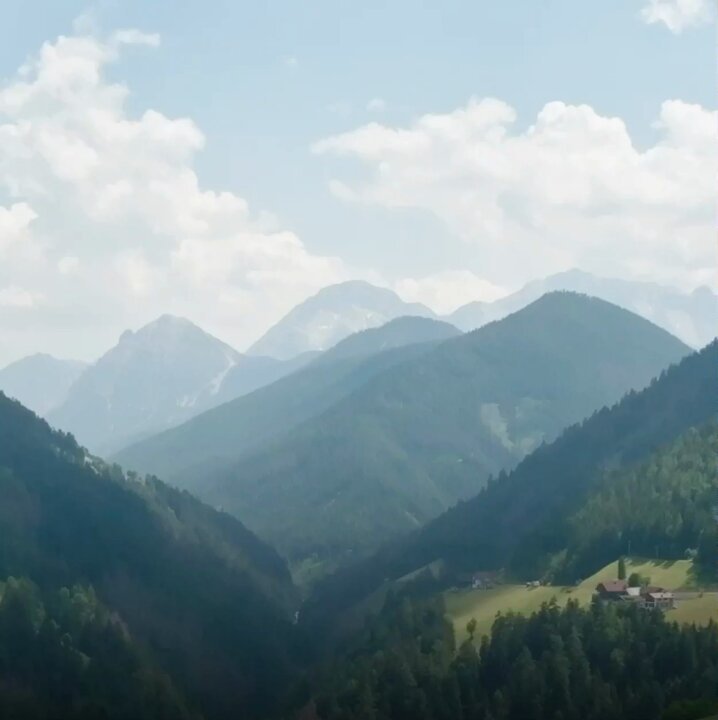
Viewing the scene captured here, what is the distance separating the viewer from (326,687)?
569 feet

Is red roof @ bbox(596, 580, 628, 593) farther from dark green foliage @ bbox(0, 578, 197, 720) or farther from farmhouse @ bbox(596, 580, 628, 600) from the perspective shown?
dark green foliage @ bbox(0, 578, 197, 720)

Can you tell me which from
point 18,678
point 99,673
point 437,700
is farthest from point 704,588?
point 18,678

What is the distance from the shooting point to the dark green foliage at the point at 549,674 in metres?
139

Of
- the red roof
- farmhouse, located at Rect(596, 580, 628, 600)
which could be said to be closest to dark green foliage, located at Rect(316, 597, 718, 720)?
farmhouse, located at Rect(596, 580, 628, 600)

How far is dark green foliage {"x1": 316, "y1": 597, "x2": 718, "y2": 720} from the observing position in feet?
456

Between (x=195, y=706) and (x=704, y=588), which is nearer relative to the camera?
(x=704, y=588)

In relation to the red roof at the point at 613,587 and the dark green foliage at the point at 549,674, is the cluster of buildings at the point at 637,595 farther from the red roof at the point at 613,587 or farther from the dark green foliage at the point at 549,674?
the dark green foliage at the point at 549,674

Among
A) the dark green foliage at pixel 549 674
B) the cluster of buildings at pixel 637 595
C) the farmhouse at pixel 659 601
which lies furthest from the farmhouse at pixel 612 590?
the dark green foliage at pixel 549 674

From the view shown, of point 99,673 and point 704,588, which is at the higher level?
point 99,673

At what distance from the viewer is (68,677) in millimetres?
185750

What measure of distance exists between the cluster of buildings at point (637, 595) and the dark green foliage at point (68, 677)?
7614 centimetres

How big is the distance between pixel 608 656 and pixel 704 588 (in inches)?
1700

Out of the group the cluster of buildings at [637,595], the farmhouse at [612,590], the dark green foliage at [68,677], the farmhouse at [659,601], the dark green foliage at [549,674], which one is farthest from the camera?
the farmhouse at [612,590]

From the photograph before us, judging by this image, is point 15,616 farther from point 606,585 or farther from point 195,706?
point 606,585
